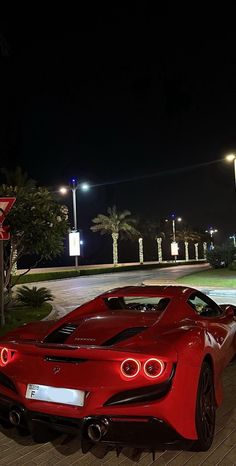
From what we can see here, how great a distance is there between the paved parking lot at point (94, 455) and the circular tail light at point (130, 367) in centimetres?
80

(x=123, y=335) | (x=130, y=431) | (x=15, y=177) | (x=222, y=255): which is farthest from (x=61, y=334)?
(x=222, y=255)

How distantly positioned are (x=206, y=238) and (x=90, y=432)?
3777 inches

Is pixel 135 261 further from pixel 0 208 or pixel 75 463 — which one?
pixel 75 463

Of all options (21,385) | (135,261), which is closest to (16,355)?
(21,385)

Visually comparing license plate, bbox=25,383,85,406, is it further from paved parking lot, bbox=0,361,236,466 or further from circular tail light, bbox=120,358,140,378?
paved parking lot, bbox=0,361,236,466

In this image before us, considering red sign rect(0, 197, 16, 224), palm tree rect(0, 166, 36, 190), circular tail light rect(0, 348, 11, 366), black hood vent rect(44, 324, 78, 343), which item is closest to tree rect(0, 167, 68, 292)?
red sign rect(0, 197, 16, 224)

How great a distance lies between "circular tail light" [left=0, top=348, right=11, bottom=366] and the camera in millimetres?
3787

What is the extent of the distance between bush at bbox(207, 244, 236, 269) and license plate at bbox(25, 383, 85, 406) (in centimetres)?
3632

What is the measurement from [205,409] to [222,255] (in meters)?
36.3

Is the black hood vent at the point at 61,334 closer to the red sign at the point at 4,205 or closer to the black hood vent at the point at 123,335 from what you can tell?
the black hood vent at the point at 123,335

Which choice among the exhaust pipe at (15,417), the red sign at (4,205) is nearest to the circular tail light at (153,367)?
the exhaust pipe at (15,417)

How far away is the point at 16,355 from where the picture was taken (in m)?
3.75

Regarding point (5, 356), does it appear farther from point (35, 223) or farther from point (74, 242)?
point (74, 242)

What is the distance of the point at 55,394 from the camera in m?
3.42
